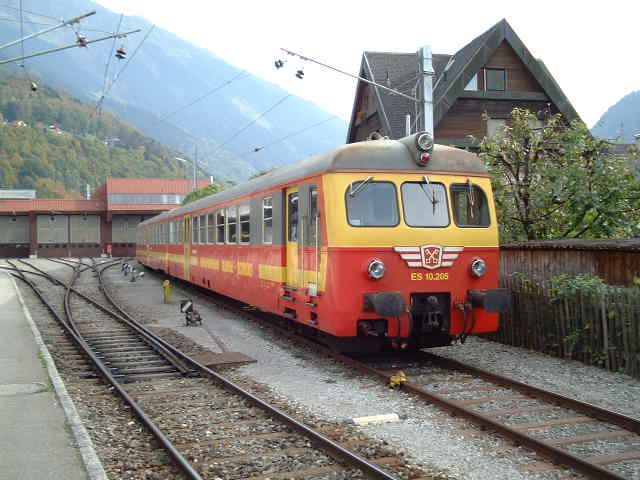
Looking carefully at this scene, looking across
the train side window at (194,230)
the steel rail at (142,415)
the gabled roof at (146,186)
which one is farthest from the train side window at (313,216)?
the gabled roof at (146,186)

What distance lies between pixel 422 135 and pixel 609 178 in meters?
6.94

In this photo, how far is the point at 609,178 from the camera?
14.3 meters

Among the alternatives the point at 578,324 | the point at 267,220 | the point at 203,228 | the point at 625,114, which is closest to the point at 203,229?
the point at 203,228

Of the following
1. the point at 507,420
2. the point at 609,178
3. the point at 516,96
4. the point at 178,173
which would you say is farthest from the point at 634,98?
the point at 507,420

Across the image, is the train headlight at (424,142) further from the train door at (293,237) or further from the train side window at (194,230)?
the train side window at (194,230)

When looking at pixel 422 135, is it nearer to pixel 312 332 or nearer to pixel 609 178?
pixel 312 332

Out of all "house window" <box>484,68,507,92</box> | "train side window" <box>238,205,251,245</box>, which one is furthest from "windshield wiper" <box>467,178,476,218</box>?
"house window" <box>484,68,507,92</box>

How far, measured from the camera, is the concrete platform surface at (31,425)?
5.09 meters

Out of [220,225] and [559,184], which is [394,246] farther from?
[220,225]

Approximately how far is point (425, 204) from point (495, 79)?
62.2 feet

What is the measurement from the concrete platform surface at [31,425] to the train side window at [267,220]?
403 cm

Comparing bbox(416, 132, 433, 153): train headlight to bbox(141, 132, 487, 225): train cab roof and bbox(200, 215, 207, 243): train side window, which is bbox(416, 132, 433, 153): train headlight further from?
bbox(200, 215, 207, 243): train side window

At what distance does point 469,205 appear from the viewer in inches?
372

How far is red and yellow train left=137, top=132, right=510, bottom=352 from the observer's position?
866 centimetres
